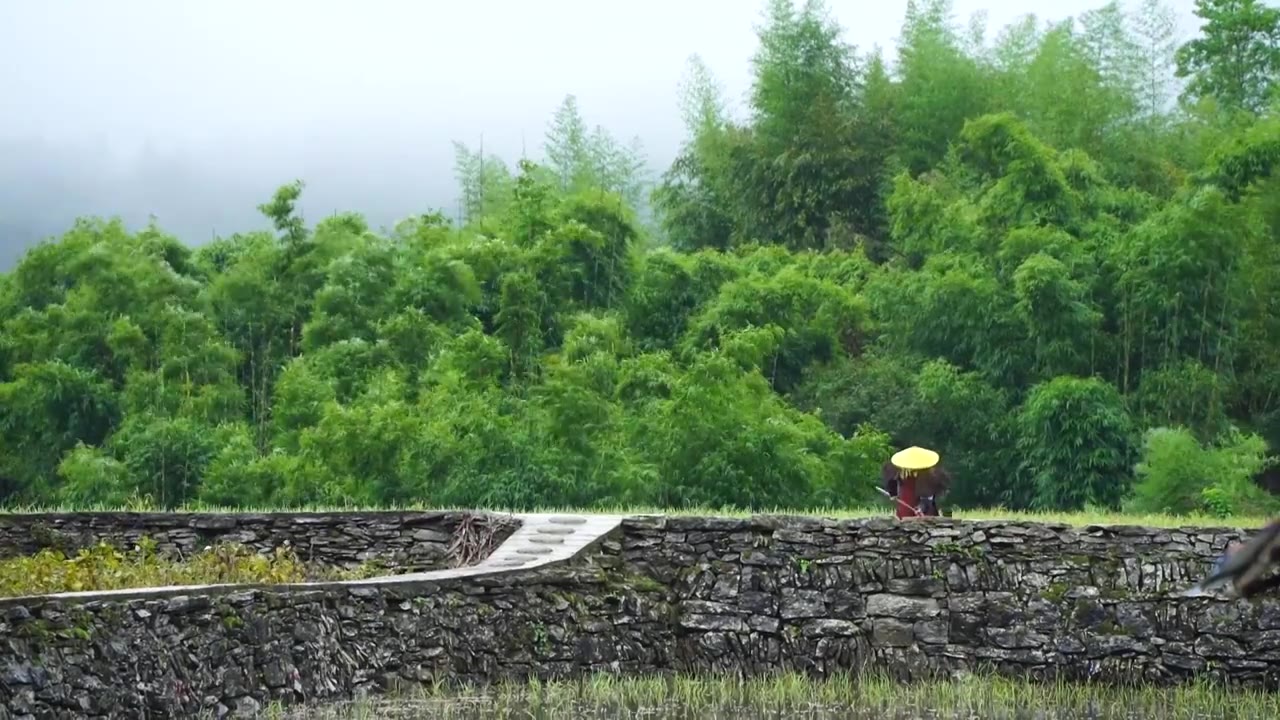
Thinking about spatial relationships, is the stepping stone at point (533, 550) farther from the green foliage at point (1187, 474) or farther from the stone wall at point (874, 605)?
the green foliage at point (1187, 474)

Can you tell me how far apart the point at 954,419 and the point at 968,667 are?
36.5 feet

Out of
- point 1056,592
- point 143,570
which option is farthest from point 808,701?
point 143,570

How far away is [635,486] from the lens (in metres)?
21.8

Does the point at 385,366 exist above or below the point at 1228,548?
above

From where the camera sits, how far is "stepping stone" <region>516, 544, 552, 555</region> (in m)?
12.8

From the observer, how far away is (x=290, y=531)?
14688mm

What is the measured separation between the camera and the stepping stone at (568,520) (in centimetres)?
1389

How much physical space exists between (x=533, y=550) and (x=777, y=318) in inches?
535

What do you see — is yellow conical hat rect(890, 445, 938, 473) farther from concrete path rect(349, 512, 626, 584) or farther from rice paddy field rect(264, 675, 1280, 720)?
concrete path rect(349, 512, 626, 584)

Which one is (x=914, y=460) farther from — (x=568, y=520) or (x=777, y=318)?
(x=777, y=318)

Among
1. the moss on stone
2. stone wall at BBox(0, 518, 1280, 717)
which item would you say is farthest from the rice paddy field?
the moss on stone

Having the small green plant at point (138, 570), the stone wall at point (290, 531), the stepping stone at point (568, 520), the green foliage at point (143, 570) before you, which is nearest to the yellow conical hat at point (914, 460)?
the stepping stone at point (568, 520)

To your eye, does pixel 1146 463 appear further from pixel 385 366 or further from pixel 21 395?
pixel 21 395

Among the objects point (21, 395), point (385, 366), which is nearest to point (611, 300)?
point (385, 366)
